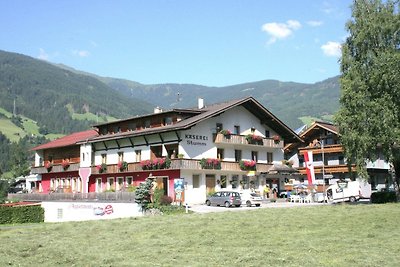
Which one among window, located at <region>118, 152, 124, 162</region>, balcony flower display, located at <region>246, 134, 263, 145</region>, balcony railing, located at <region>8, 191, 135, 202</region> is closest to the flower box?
balcony flower display, located at <region>246, 134, 263, 145</region>

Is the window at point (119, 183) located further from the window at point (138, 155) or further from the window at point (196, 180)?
the window at point (196, 180)

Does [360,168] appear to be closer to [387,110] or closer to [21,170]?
[387,110]

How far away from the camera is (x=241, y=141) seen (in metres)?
50.2

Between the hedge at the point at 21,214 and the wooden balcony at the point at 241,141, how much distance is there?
58.8 feet

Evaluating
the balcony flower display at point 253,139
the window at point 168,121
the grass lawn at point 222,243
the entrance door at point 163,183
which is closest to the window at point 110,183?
the entrance door at point 163,183

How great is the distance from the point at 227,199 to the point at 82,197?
48.2 ft

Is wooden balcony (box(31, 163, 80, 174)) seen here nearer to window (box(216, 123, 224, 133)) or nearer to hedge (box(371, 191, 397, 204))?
window (box(216, 123, 224, 133))

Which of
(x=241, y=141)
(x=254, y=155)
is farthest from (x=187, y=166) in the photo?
(x=254, y=155)

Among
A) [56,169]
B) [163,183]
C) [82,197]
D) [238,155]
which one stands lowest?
[82,197]

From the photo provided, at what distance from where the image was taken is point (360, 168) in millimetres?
35188

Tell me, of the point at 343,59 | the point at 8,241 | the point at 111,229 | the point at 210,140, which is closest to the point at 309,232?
the point at 111,229

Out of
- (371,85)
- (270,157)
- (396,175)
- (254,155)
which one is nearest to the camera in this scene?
(371,85)

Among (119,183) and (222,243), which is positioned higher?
(119,183)

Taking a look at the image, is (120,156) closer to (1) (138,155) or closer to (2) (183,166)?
(1) (138,155)
